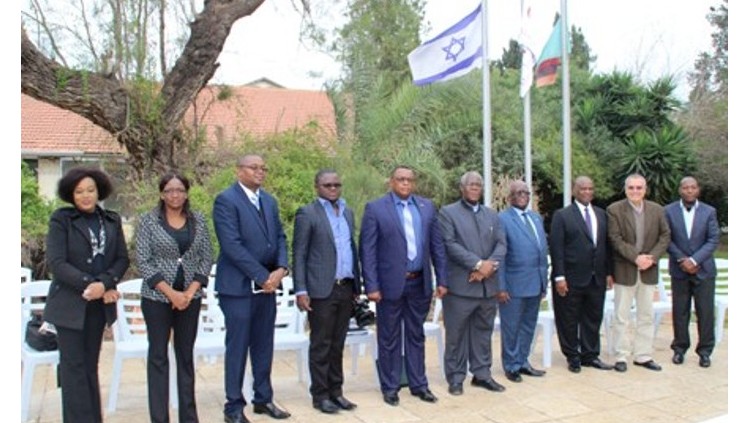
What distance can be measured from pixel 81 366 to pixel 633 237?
4524mm

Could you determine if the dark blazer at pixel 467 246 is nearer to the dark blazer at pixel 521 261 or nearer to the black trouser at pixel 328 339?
the dark blazer at pixel 521 261

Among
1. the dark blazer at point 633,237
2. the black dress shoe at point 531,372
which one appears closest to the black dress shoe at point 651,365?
the dark blazer at point 633,237

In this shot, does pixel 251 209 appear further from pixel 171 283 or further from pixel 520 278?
pixel 520 278

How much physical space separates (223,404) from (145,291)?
4.32 ft

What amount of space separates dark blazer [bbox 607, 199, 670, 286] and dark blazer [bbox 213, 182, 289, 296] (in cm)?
→ 307

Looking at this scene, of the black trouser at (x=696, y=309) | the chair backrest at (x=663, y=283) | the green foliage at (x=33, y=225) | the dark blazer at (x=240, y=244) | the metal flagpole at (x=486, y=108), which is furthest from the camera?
the green foliage at (x=33, y=225)

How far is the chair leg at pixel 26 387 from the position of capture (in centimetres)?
486

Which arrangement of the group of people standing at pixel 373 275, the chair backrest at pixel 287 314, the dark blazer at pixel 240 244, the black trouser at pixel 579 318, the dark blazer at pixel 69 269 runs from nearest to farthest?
the dark blazer at pixel 69 269
the group of people standing at pixel 373 275
the dark blazer at pixel 240 244
the chair backrest at pixel 287 314
the black trouser at pixel 579 318

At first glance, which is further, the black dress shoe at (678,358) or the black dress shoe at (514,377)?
the black dress shoe at (678,358)

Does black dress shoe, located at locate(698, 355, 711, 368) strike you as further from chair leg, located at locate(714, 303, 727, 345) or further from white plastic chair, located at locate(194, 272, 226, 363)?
white plastic chair, located at locate(194, 272, 226, 363)

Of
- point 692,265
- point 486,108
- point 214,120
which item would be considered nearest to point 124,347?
point 692,265

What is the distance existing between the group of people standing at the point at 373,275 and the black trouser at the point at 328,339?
10 millimetres

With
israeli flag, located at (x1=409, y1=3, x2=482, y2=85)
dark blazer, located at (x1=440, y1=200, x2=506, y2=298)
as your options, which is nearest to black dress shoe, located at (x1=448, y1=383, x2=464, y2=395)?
dark blazer, located at (x1=440, y1=200, x2=506, y2=298)
